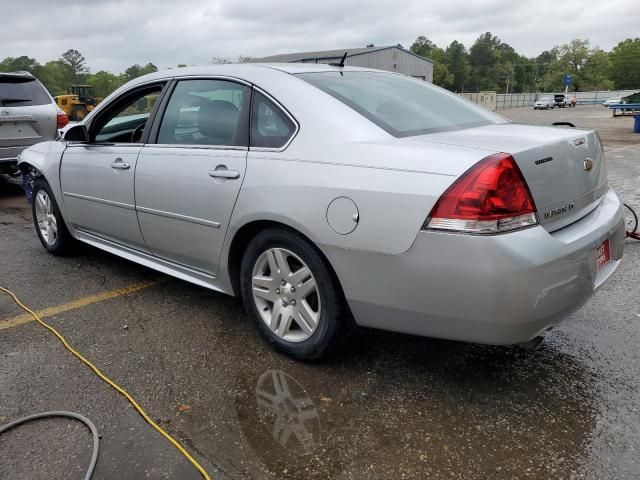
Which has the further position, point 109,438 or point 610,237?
point 610,237

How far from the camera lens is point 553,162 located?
2373 millimetres

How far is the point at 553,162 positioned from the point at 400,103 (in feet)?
3.20

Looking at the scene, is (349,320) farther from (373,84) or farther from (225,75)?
(225,75)

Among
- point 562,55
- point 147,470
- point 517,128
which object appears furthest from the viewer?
point 562,55

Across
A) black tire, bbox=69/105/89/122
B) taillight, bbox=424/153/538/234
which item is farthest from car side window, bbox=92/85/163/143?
black tire, bbox=69/105/89/122

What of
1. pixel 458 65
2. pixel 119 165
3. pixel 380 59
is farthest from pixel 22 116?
pixel 458 65

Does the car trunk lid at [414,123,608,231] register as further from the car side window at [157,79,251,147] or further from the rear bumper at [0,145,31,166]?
the rear bumper at [0,145,31,166]

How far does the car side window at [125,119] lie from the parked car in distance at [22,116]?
4303 millimetres

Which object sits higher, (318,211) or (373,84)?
(373,84)

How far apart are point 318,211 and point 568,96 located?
68.0m

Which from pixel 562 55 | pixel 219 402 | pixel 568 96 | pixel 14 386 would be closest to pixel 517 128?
pixel 219 402

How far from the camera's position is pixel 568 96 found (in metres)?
62.0

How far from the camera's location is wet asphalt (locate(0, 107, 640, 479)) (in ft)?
7.09

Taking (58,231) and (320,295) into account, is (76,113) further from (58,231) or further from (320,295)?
(320,295)
